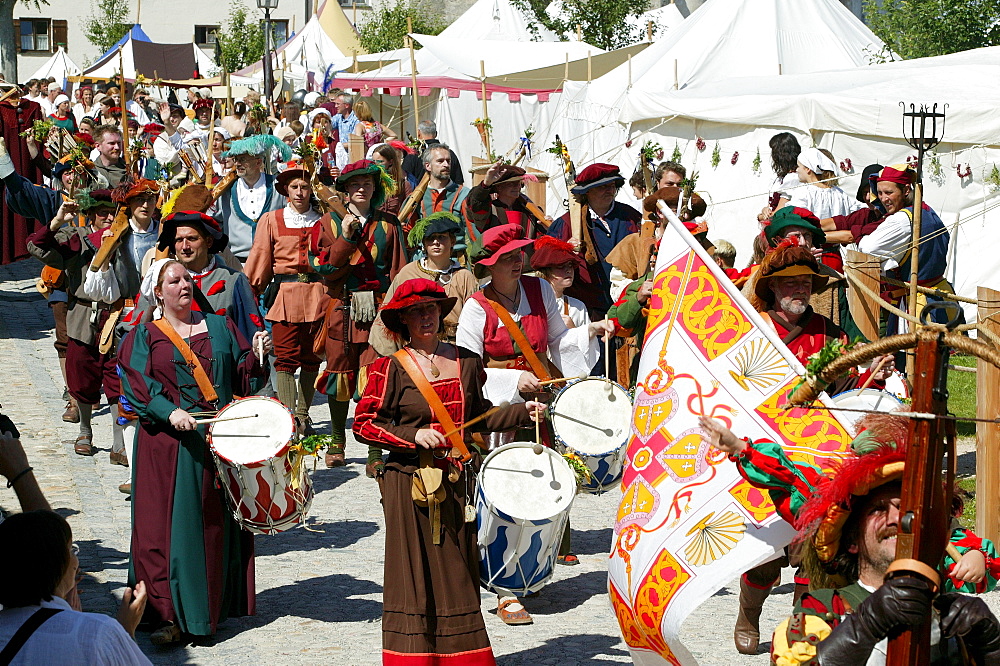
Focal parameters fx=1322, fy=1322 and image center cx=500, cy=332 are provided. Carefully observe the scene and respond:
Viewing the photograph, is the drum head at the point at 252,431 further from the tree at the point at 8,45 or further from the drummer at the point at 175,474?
the tree at the point at 8,45

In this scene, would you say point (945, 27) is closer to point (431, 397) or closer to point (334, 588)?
point (334, 588)

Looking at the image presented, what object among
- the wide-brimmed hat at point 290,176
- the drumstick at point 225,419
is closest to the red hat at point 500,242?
the drumstick at point 225,419

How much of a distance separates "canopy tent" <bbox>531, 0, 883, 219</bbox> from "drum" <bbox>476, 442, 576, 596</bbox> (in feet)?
39.3

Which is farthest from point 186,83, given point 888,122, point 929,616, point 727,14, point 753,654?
point 929,616

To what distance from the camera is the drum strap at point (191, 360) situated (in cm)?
630

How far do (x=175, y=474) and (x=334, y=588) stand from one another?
139cm

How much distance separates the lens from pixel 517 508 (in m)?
5.89

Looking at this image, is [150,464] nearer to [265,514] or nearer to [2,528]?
[265,514]

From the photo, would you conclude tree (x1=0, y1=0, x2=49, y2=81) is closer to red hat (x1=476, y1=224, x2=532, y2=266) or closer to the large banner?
red hat (x1=476, y1=224, x2=532, y2=266)

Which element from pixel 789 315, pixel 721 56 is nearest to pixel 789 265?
pixel 789 315

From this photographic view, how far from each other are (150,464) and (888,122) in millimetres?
9351

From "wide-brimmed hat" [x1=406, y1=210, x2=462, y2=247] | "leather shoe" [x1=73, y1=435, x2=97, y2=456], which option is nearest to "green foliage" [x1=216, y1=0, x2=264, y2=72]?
"leather shoe" [x1=73, y1=435, x2=97, y2=456]

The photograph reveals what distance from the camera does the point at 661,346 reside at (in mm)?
4363

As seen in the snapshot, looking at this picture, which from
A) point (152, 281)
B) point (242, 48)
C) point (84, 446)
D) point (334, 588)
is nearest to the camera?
point (334, 588)
